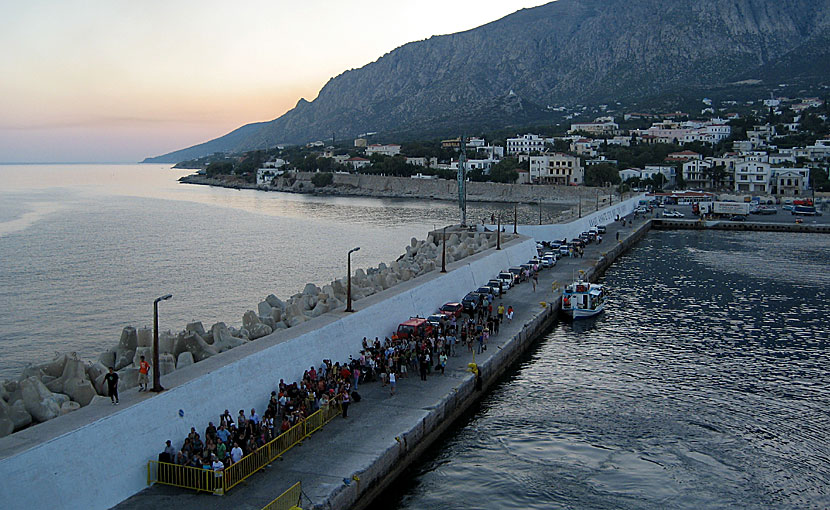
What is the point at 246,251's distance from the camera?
54469 mm

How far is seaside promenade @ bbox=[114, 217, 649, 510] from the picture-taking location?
11438 mm

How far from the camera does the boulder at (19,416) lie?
40.3ft

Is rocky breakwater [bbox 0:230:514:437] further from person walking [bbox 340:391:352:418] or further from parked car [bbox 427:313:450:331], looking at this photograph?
person walking [bbox 340:391:352:418]

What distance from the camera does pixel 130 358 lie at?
18.3 meters

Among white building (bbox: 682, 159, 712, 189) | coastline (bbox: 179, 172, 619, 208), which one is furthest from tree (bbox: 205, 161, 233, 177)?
white building (bbox: 682, 159, 712, 189)

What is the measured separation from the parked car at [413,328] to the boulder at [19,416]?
1037 centimetres

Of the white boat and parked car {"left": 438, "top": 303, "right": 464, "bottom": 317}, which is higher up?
parked car {"left": 438, "top": 303, "right": 464, "bottom": 317}

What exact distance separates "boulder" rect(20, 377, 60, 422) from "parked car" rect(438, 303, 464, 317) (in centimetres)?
1379

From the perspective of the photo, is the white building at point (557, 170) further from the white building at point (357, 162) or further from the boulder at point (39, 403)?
the boulder at point (39, 403)

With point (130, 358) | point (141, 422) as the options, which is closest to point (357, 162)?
point (130, 358)

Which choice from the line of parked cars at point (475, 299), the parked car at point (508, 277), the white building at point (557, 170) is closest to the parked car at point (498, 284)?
the line of parked cars at point (475, 299)

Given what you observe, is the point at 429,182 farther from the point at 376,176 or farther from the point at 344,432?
the point at 344,432

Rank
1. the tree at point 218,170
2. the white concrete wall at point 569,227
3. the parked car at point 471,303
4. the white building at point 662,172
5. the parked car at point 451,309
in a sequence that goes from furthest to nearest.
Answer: the tree at point 218,170, the white building at point 662,172, the white concrete wall at point 569,227, the parked car at point 471,303, the parked car at point 451,309

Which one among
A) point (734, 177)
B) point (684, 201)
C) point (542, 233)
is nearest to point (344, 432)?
point (542, 233)
